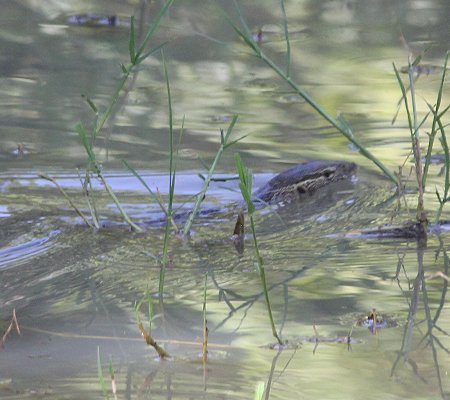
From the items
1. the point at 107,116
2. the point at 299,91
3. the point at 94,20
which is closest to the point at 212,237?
the point at 107,116

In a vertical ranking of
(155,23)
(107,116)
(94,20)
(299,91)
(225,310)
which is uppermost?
(94,20)

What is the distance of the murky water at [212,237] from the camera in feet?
9.11

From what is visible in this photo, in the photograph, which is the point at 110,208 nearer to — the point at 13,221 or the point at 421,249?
the point at 13,221

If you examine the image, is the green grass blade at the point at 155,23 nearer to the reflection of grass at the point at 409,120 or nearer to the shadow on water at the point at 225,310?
the reflection of grass at the point at 409,120

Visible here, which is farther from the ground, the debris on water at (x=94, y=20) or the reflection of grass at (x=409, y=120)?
the debris on water at (x=94, y=20)

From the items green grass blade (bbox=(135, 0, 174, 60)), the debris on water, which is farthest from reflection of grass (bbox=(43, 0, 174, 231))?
the debris on water

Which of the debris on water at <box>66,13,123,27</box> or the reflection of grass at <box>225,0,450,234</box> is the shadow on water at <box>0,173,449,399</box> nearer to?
the reflection of grass at <box>225,0,450,234</box>

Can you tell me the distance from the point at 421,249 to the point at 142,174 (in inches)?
78.5

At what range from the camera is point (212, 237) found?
4441 millimetres

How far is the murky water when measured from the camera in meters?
2.78

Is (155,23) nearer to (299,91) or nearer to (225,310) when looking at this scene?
(299,91)

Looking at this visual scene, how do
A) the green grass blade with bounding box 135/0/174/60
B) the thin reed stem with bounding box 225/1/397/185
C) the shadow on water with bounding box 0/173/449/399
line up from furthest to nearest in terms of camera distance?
the thin reed stem with bounding box 225/1/397/185
the green grass blade with bounding box 135/0/174/60
the shadow on water with bounding box 0/173/449/399

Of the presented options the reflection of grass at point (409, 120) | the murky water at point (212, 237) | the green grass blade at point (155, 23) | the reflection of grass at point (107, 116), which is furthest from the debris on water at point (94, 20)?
the green grass blade at point (155, 23)

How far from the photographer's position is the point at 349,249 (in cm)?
404
